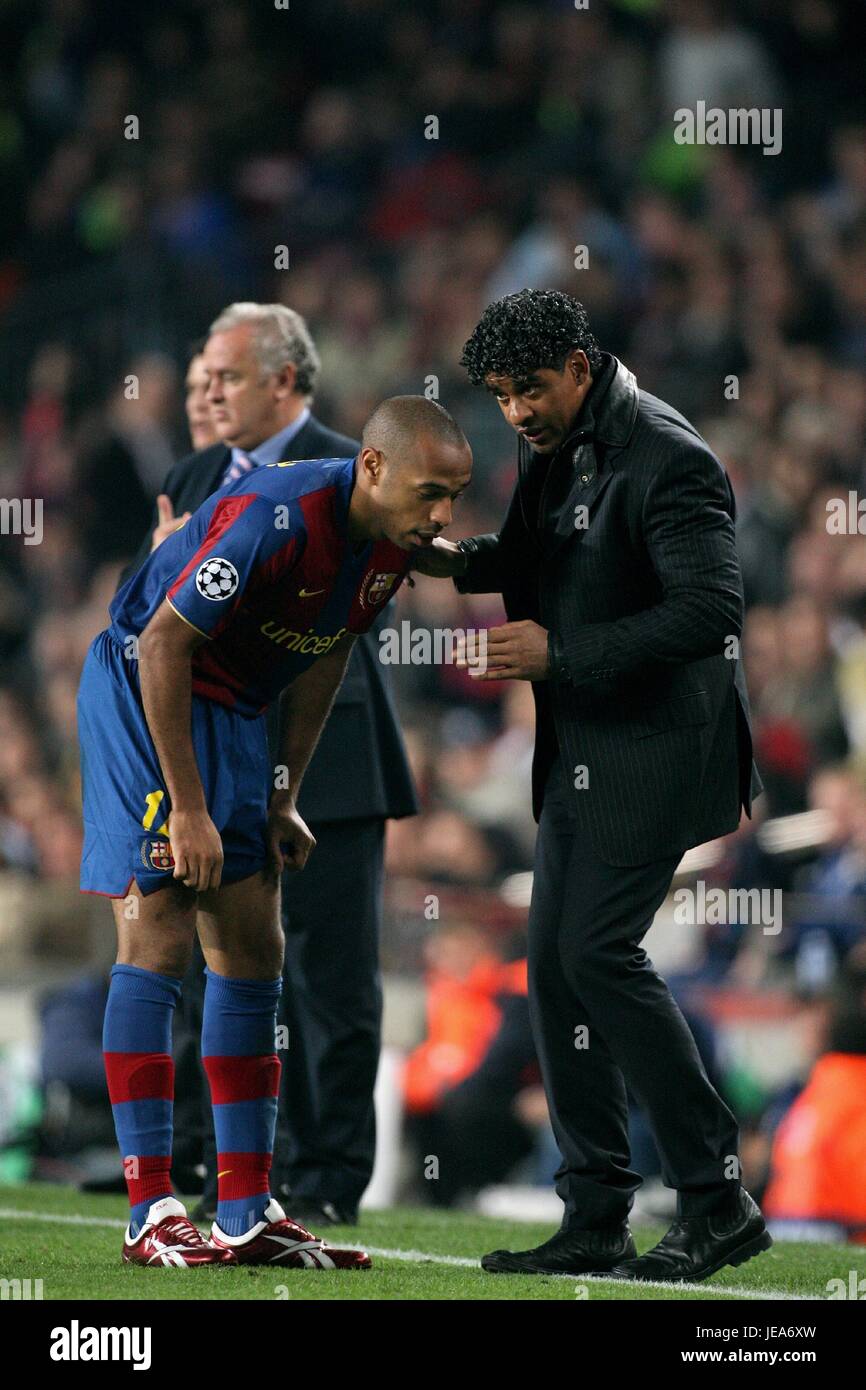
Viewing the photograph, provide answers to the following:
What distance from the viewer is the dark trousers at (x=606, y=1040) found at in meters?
3.61

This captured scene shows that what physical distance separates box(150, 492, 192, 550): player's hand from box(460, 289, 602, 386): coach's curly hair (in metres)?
1.01

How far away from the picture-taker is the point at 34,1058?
7.21 meters

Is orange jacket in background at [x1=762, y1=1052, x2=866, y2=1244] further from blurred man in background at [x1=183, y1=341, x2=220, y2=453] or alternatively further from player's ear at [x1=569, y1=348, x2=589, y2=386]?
player's ear at [x1=569, y1=348, x2=589, y2=386]

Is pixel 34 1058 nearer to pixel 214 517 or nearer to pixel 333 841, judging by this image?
pixel 333 841

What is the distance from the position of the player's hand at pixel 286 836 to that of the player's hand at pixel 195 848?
26 cm

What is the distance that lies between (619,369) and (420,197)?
25.5 ft

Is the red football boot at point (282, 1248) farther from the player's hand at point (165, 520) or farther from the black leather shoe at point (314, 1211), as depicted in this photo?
the player's hand at point (165, 520)

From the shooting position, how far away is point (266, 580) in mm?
3559

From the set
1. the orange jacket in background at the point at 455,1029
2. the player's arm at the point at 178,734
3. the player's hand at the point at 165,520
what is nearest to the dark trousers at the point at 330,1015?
the player's hand at the point at 165,520

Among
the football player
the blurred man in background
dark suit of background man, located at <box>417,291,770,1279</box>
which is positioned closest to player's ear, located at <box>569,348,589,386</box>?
dark suit of background man, located at <box>417,291,770,1279</box>

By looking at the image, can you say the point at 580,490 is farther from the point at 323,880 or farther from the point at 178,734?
the point at 323,880

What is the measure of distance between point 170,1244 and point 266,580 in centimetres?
119

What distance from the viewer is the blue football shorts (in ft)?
11.9
